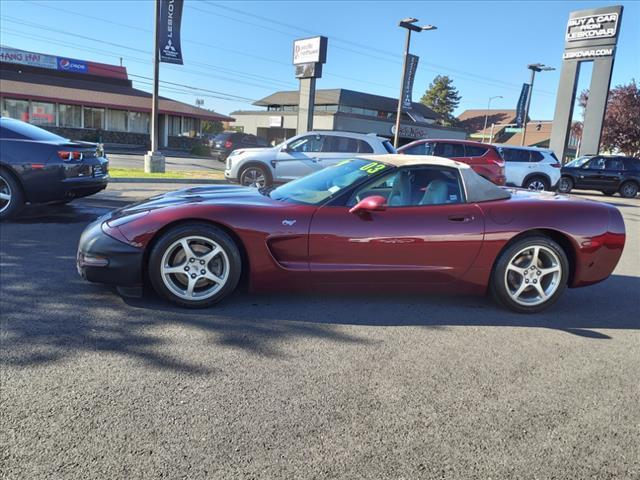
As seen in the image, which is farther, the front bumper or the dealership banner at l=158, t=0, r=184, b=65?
the dealership banner at l=158, t=0, r=184, b=65

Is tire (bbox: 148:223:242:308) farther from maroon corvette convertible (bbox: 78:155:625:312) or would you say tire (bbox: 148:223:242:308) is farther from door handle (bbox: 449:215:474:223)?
door handle (bbox: 449:215:474:223)

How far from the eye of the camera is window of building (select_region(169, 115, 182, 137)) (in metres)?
34.8

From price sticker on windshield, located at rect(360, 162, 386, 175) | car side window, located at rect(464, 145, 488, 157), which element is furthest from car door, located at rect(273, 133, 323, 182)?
price sticker on windshield, located at rect(360, 162, 386, 175)

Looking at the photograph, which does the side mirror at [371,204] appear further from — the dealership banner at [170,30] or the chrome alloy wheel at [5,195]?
the dealership banner at [170,30]

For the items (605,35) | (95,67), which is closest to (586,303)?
(605,35)

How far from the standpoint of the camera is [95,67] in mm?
35219

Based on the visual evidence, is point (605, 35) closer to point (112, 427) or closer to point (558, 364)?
point (558, 364)

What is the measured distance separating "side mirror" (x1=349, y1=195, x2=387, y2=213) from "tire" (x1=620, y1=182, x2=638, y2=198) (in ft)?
64.1

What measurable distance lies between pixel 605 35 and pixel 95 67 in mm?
32726

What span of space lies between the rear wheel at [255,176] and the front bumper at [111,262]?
8251 mm

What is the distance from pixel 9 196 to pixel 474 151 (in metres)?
11.3

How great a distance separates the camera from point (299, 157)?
1172 centimetres

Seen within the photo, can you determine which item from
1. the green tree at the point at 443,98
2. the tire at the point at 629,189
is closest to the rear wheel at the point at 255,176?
the tire at the point at 629,189

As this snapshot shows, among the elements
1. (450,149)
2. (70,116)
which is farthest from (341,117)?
(450,149)
